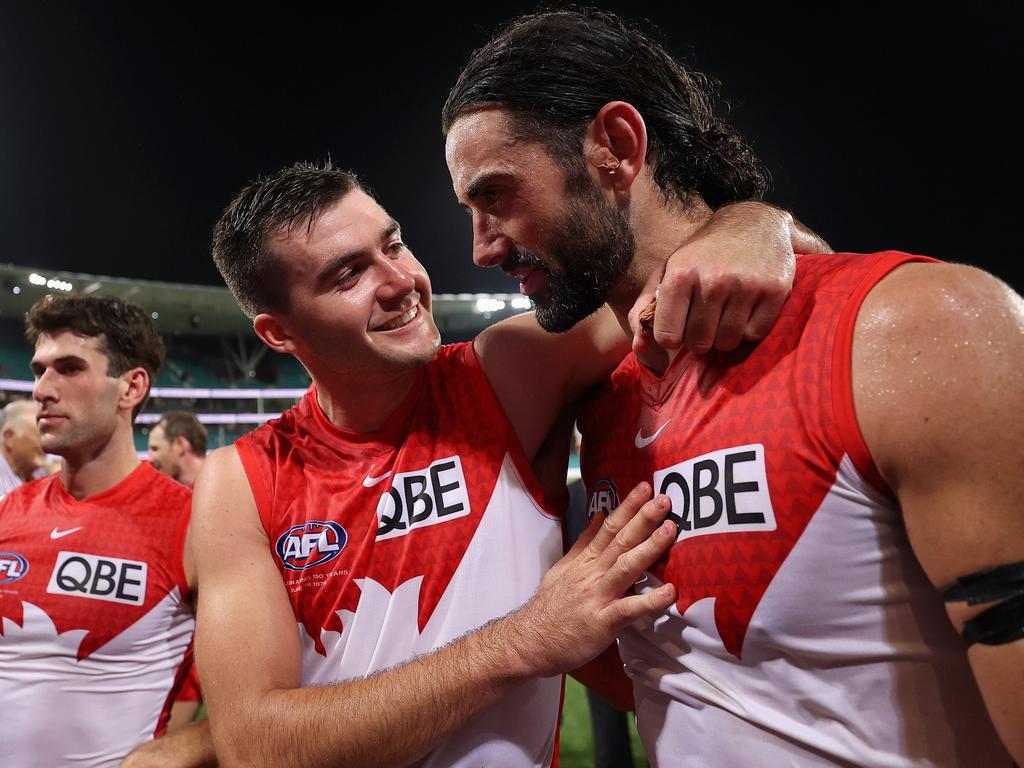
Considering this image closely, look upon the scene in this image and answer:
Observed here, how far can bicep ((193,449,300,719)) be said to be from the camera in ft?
4.88

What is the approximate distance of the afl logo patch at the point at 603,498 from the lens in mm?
1420

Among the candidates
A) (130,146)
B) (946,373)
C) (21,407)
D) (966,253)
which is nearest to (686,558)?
(946,373)

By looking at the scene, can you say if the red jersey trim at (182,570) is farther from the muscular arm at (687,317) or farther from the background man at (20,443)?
the background man at (20,443)

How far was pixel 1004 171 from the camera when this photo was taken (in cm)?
1365

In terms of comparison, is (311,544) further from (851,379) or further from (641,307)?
(851,379)

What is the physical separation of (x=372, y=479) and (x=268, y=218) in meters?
0.79

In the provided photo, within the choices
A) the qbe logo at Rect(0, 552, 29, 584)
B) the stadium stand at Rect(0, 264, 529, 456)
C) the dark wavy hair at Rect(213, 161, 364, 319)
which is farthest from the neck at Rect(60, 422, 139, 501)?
the stadium stand at Rect(0, 264, 529, 456)

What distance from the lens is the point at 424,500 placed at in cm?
164

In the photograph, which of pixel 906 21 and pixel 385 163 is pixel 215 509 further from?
pixel 385 163

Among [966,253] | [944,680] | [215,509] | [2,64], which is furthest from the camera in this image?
[966,253]

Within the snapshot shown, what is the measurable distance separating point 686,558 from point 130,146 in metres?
17.4

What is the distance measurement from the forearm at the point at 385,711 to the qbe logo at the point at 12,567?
5.18 feet

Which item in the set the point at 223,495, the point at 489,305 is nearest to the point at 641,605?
the point at 223,495

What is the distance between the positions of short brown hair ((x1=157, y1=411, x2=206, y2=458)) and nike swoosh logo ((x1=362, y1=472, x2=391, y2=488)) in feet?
15.8
